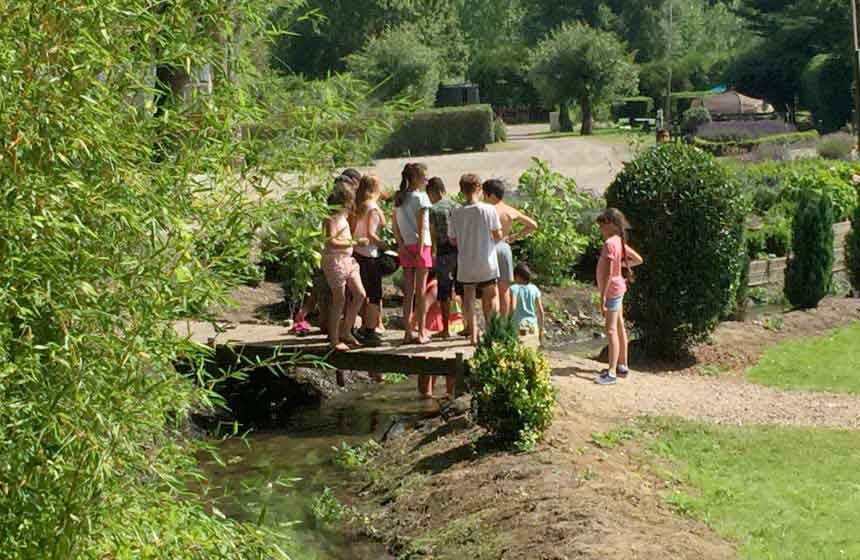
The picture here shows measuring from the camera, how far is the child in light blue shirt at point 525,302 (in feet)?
42.1

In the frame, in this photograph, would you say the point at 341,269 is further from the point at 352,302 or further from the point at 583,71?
the point at 583,71

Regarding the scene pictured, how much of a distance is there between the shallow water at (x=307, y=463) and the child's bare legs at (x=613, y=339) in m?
1.61

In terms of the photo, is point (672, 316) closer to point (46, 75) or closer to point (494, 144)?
point (46, 75)

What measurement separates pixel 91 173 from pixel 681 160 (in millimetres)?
8841

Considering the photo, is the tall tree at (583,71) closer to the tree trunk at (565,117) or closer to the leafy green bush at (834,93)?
the tree trunk at (565,117)

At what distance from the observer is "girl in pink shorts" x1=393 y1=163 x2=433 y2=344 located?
11539 mm

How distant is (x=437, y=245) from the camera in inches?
475

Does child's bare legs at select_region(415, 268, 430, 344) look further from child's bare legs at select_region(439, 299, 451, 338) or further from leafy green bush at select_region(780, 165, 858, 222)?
leafy green bush at select_region(780, 165, 858, 222)

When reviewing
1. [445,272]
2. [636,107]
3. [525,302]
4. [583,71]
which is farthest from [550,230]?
[636,107]

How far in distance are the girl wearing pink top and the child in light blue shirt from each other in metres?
0.66

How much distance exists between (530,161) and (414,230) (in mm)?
28798

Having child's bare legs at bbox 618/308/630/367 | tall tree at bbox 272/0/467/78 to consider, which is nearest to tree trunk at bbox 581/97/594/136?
tall tree at bbox 272/0/467/78

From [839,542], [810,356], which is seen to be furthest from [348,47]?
[839,542]

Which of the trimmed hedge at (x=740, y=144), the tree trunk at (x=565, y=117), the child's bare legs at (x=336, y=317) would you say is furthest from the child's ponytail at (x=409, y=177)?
the tree trunk at (x=565, y=117)
